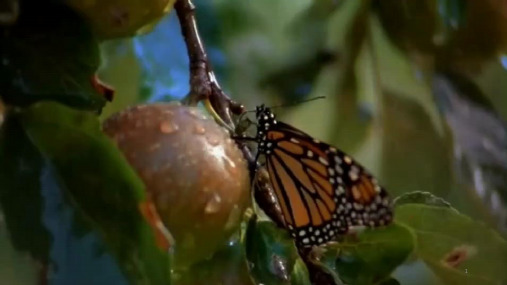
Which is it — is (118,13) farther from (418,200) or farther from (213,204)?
(418,200)

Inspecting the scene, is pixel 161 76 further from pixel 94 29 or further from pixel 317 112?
pixel 94 29

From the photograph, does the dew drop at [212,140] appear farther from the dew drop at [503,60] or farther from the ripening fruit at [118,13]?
the dew drop at [503,60]

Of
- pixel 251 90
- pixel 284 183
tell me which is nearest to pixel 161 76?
pixel 251 90

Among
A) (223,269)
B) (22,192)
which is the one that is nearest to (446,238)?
(223,269)

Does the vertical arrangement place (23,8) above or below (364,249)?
above

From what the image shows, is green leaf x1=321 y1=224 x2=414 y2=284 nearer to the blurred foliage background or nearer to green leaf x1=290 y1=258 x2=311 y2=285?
green leaf x1=290 y1=258 x2=311 y2=285

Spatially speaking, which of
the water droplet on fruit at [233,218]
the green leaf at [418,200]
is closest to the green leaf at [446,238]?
the green leaf at [418,200]
